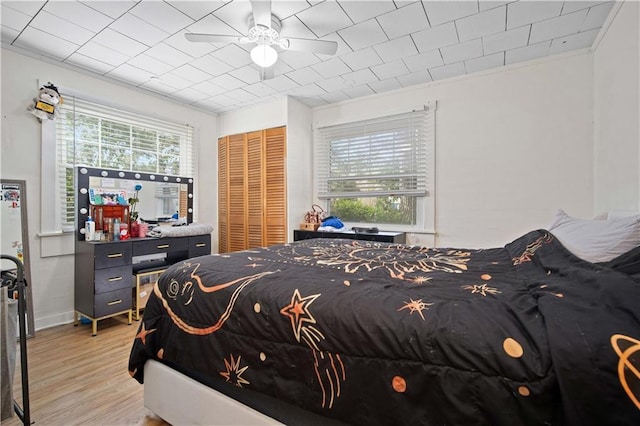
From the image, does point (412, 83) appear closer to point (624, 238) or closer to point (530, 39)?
point (530, 39)

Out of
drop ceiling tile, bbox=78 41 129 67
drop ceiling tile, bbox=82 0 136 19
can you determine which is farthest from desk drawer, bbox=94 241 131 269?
drop ceiling tile, bbox=82 0 136 19

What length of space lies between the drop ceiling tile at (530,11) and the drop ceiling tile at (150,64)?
3.14 metres

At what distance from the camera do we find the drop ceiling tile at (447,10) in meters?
2.16

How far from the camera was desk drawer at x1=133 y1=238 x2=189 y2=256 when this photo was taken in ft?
10.1

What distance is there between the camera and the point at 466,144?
3.30m

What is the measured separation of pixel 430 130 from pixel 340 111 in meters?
1.29

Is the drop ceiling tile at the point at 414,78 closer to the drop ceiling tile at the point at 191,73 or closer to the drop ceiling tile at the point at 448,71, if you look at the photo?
the drop ceiling tile at the point at 448,71

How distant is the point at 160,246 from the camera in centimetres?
326

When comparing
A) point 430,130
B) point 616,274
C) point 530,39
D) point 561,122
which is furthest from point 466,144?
point 616,274

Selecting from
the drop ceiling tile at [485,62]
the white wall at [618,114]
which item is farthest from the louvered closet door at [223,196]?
the white wall at [618,114]

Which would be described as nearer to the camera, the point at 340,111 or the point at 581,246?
the point at 581,246

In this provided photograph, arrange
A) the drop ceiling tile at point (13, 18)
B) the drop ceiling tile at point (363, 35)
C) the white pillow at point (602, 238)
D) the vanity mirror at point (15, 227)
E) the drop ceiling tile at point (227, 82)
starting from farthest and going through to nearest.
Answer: the drop ceiling tile at point (227, 82)
the vanity mirror at point (15, 227)
the drop ceiling tile at point (363, 35)
the drop ceiling tile at point (13, 18)
the white pillow at point (602, 238)

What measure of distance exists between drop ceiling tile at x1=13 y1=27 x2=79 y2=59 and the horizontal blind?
2.84 m

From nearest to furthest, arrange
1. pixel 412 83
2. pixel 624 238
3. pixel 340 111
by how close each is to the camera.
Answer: pixel 624 238
pixel 412 83
pixel 340 111
